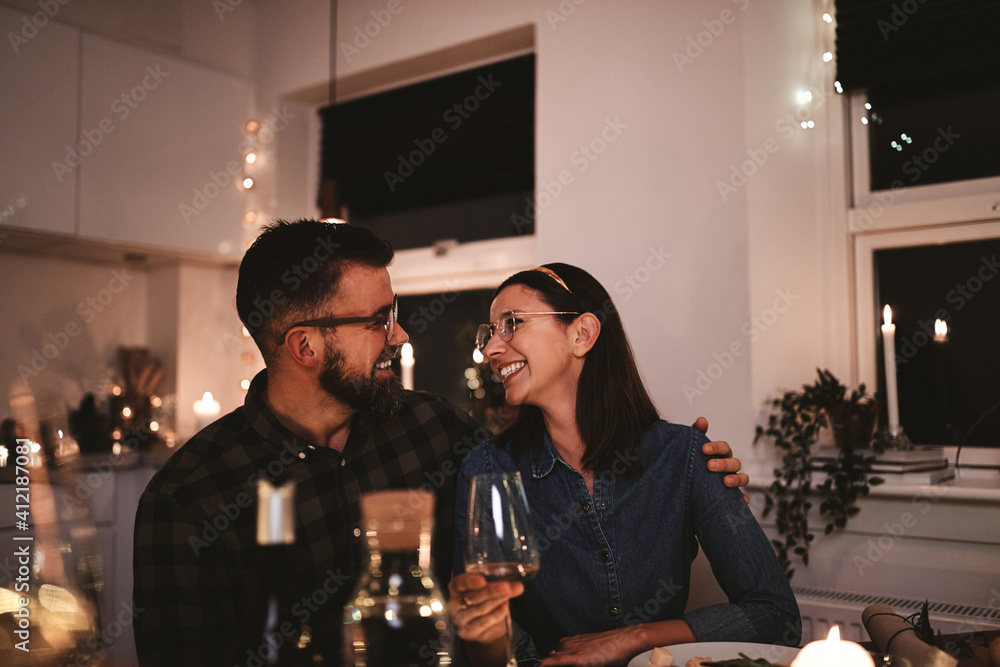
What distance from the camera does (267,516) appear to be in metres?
0.60

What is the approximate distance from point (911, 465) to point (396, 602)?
1725 mm

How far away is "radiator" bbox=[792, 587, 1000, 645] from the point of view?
1.80 meters

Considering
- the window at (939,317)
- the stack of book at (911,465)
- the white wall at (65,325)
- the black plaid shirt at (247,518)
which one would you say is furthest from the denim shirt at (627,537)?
the white wall at (65,325)

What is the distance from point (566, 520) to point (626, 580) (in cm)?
15

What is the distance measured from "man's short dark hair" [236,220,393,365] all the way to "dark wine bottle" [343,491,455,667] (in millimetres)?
885

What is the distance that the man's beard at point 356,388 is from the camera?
1.50 meters

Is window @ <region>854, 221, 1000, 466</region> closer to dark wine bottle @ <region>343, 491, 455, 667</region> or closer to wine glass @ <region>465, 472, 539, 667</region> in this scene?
wine glass @ <region>465, 472, 539, 667</region>

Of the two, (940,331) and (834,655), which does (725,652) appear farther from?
(940,331)

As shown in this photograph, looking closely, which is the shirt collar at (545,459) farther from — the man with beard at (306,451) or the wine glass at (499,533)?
the wine glass at (499,533)

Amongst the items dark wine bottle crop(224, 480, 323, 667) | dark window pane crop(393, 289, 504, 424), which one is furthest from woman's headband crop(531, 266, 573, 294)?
dark window pane crop(393, 289, 504, 424)

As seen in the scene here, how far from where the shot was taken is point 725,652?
3.17 ft

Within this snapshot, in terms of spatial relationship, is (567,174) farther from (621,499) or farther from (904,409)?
(621,499)

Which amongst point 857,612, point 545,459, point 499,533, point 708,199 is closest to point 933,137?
point 708,199

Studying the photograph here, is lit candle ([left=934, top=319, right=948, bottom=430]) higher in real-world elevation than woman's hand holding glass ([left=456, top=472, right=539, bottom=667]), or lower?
higher
